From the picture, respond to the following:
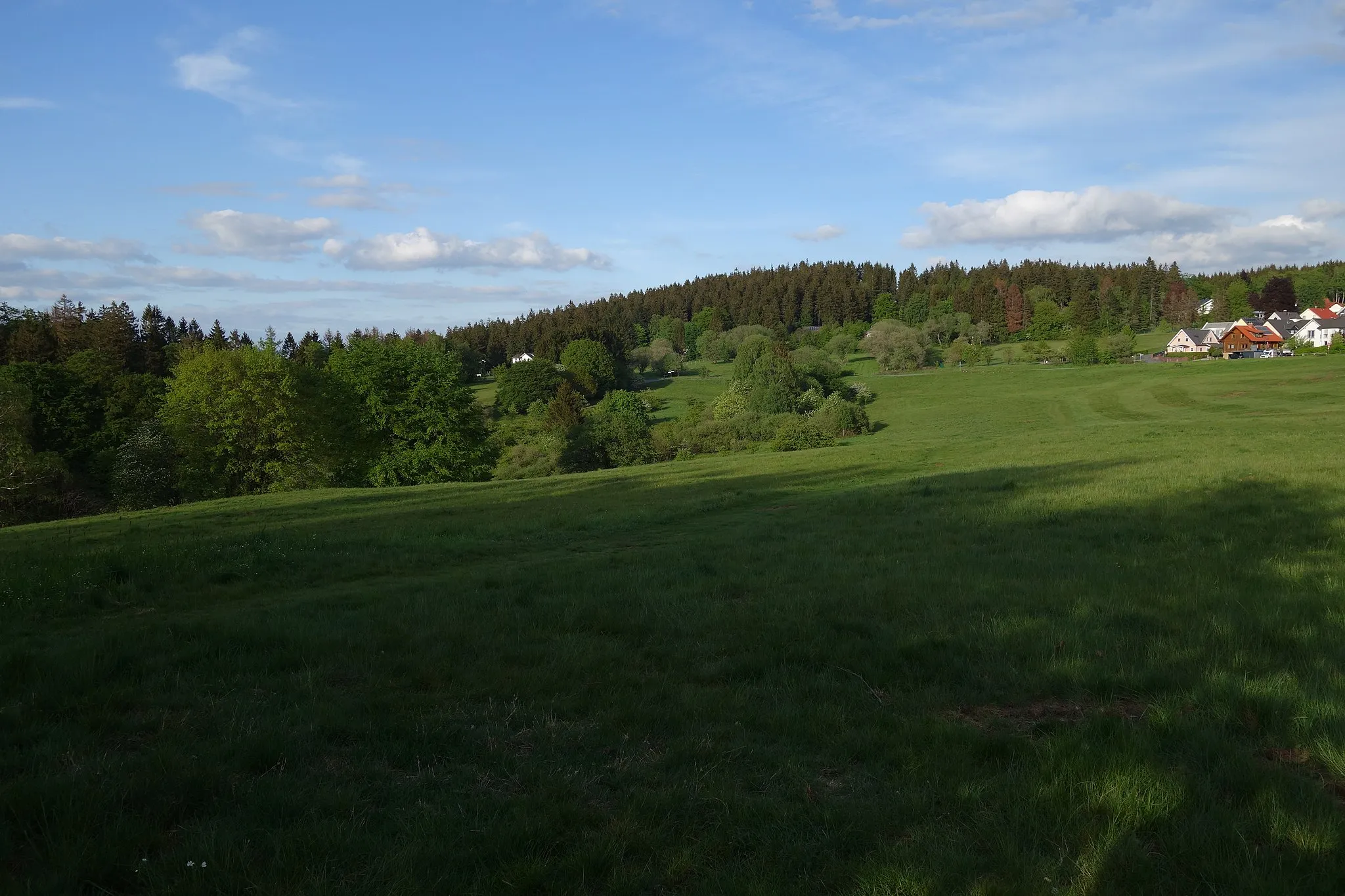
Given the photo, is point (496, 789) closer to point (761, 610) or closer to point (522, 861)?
point (522, 861)

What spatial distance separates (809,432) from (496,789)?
62041 mm

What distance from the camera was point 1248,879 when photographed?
374cm

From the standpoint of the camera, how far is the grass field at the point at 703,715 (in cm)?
414

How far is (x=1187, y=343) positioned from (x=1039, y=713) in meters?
Result: 150

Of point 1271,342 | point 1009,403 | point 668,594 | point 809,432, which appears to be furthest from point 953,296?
point 668,594

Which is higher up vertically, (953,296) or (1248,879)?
(953,296)

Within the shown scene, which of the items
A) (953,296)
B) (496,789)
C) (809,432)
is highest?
(953,296)

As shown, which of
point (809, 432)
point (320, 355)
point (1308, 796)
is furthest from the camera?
point (320, 355)

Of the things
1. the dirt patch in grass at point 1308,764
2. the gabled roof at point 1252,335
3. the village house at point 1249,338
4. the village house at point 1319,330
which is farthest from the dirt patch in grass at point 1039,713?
the gabled roof at point 1252,335

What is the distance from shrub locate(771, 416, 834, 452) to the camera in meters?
63.9

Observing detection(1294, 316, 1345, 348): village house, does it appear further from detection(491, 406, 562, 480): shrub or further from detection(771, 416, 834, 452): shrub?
detection(491, 406, 562, 480): shrub

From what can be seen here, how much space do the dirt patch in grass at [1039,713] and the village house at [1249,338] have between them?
156 m

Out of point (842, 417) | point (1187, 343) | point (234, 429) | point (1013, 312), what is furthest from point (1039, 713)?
point (1013, 312)

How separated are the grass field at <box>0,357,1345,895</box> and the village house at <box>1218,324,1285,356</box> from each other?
481 feet
